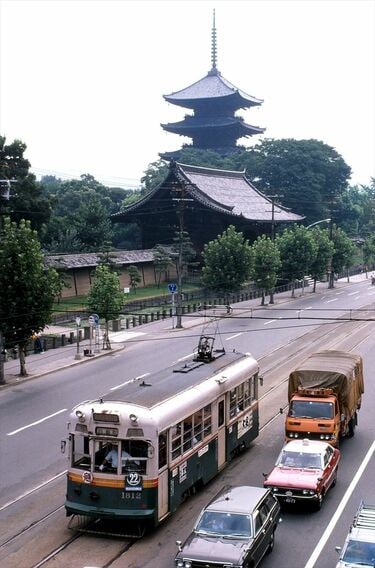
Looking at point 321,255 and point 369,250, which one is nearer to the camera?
point 321,255

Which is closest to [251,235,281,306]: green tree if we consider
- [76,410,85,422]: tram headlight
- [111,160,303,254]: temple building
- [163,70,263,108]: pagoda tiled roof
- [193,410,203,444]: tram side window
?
[111,160,303,254]: temple building

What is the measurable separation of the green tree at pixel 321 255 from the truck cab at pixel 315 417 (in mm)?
56335

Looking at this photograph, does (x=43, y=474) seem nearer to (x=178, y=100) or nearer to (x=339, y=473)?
(x=339, y=473)

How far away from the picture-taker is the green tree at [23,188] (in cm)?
6206

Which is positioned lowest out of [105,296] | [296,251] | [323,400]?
[323,400]

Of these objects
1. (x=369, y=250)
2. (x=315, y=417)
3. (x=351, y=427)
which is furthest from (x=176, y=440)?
(x=369, y=250)

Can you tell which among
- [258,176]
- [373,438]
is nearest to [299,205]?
[258,176]

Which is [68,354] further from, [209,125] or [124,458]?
[209,125]

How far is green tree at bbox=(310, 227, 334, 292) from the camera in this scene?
81.9 metres

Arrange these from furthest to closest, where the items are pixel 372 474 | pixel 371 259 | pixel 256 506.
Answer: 1. pixel 371 259
2. pixel 372 474
3. pixel 256 506

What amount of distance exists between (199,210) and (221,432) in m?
63.6

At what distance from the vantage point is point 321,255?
8294cm

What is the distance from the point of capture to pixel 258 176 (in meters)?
119

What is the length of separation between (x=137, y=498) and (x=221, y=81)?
12360 centimetres
